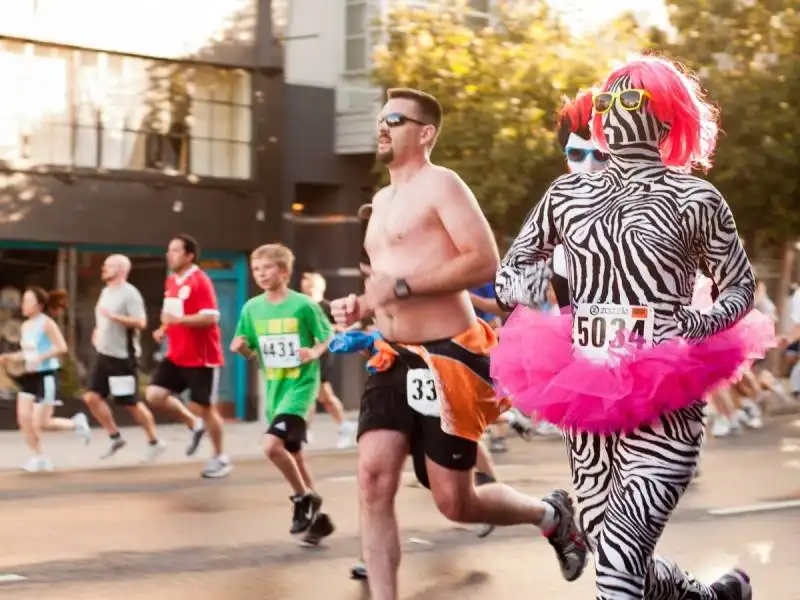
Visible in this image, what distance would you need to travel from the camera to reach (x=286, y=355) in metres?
9.46

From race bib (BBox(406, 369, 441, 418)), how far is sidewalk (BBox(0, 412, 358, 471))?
8569 millimetres

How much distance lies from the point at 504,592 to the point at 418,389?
152 cm

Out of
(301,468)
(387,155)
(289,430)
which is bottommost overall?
(301,468)

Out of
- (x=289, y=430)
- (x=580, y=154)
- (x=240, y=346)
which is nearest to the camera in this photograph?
(x=580, y=154)

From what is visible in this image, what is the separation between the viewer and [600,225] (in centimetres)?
495

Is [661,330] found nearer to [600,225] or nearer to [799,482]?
[600,225]

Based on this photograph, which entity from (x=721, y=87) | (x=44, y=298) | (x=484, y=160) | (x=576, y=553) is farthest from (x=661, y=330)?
(x=721, y=87)

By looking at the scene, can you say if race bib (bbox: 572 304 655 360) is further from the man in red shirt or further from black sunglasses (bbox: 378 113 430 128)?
the man in red shirt

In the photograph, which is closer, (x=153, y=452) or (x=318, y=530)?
(x=318, y=530)

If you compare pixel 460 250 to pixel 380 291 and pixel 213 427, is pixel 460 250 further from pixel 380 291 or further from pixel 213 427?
pixel 213 427

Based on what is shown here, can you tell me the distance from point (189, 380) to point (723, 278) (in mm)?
8799

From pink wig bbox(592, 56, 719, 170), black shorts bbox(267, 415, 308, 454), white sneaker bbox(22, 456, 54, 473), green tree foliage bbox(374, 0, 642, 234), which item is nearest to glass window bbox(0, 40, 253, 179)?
green tree foliage bbox(374, 0, 642, 234)

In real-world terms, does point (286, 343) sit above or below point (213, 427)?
above

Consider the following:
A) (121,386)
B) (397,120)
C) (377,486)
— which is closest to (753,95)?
(121,386)
